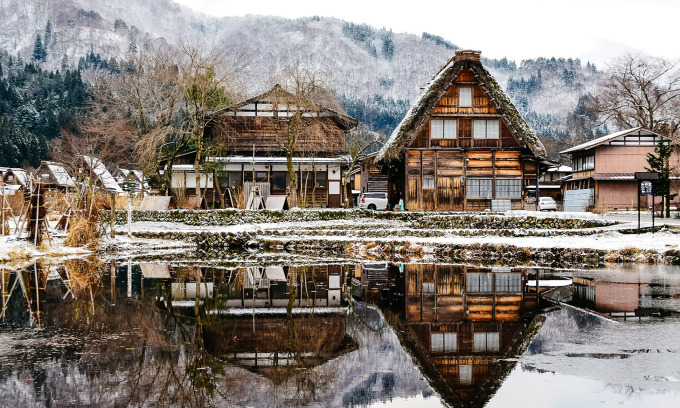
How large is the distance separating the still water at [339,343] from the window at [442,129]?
21820mm

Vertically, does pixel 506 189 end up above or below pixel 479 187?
below

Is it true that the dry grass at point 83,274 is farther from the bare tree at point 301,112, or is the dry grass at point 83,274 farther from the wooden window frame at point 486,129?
the wooden window frame at point 486,129

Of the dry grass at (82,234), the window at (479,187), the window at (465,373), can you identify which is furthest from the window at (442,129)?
the window at (465,373)

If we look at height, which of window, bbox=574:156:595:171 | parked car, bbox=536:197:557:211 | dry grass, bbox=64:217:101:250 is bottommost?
dry grass, bbox=64:217:101:250

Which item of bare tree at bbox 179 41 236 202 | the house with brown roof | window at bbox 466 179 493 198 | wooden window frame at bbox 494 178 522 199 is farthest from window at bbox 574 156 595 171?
bare tree at bbox 179 41 236 202

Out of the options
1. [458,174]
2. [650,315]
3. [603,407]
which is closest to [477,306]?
[650,315]

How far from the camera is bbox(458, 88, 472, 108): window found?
33469mm

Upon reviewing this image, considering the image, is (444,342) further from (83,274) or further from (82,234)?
(82,234)

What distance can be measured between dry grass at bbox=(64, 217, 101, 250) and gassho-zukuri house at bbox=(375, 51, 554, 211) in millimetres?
17441

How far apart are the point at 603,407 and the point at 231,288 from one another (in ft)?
25.3

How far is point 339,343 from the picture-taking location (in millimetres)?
6961

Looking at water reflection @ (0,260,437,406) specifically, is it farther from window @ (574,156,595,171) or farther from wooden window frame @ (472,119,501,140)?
window @ (574,156,595,171)

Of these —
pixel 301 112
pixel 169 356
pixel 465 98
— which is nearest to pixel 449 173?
pixel 465 98

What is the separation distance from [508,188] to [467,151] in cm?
305
